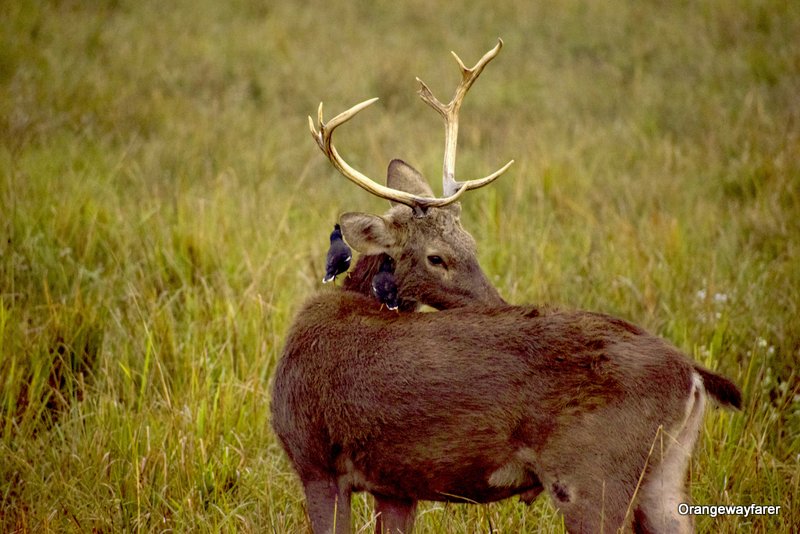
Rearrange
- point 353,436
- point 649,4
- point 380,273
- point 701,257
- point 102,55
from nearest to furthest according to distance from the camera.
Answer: point 353,436, point 380,273, point 701,257, point 102,55, point 649,4

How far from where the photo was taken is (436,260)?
4340mm

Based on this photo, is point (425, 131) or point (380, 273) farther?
point (425, 131)

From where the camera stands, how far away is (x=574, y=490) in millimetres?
2969

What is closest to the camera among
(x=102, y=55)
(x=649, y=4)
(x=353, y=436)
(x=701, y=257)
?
(x=353, y=436)

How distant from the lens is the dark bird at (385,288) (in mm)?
4133

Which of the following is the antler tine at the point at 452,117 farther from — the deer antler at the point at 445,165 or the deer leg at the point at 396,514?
the deer leg at the point at 396,514

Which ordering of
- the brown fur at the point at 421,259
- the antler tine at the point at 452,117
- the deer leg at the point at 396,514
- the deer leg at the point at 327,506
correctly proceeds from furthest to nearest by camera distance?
the antler tine at the point at 452,117 < the brown fur at the point at 421,259 < the deer leg at the point at 396,514 < the deer leg at the point at 327,506

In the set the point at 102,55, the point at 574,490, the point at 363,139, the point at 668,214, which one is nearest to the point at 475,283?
the point at 574,490

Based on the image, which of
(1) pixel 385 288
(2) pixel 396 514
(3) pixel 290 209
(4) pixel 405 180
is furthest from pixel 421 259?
(3) pixel 290 209

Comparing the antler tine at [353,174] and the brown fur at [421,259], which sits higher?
the antler tine at [353,174]

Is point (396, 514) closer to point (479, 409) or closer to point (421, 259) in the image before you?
point (479, 409)

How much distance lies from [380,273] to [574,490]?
5.12 feet

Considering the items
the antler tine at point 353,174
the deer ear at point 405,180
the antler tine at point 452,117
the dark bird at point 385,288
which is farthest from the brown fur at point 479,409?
the deer ear at point 405,180

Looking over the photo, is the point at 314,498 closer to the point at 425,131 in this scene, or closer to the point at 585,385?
the point at 585,385
